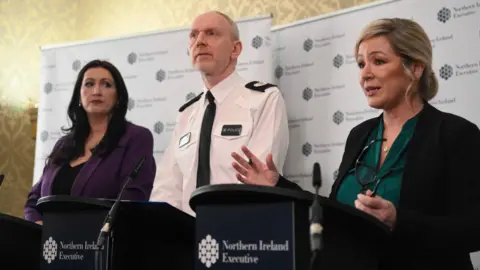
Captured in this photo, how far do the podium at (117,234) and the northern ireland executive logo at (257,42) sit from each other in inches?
76.9

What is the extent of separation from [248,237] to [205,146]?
154 cm

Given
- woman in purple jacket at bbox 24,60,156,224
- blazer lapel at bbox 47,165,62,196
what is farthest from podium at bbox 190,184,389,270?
blazer lapel at bbox 47,165,62,196

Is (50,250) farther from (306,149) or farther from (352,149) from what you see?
(306,149)

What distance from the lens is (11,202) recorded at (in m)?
4.82

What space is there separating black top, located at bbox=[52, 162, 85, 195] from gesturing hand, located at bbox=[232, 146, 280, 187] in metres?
1.41

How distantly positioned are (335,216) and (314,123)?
2237 millimetres

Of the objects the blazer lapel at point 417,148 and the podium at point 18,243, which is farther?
the podium at point 18,243

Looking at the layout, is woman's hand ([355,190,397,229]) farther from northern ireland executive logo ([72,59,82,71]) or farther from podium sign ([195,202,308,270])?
northern ireland executive logo ([72,59,82,71])

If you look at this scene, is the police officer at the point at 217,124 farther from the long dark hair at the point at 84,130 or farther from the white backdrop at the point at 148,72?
the white backdrop at the point at 148,72

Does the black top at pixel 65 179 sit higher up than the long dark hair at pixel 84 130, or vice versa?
the long dark hair at pixel 84 130

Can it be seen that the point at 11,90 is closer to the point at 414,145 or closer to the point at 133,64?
the point at 133,64

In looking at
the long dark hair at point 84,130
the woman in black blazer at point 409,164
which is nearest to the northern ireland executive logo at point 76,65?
the long dark hair at point 84,130

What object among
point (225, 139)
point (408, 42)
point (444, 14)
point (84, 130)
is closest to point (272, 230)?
point (408, 42)

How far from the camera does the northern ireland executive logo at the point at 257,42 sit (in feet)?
12.6
